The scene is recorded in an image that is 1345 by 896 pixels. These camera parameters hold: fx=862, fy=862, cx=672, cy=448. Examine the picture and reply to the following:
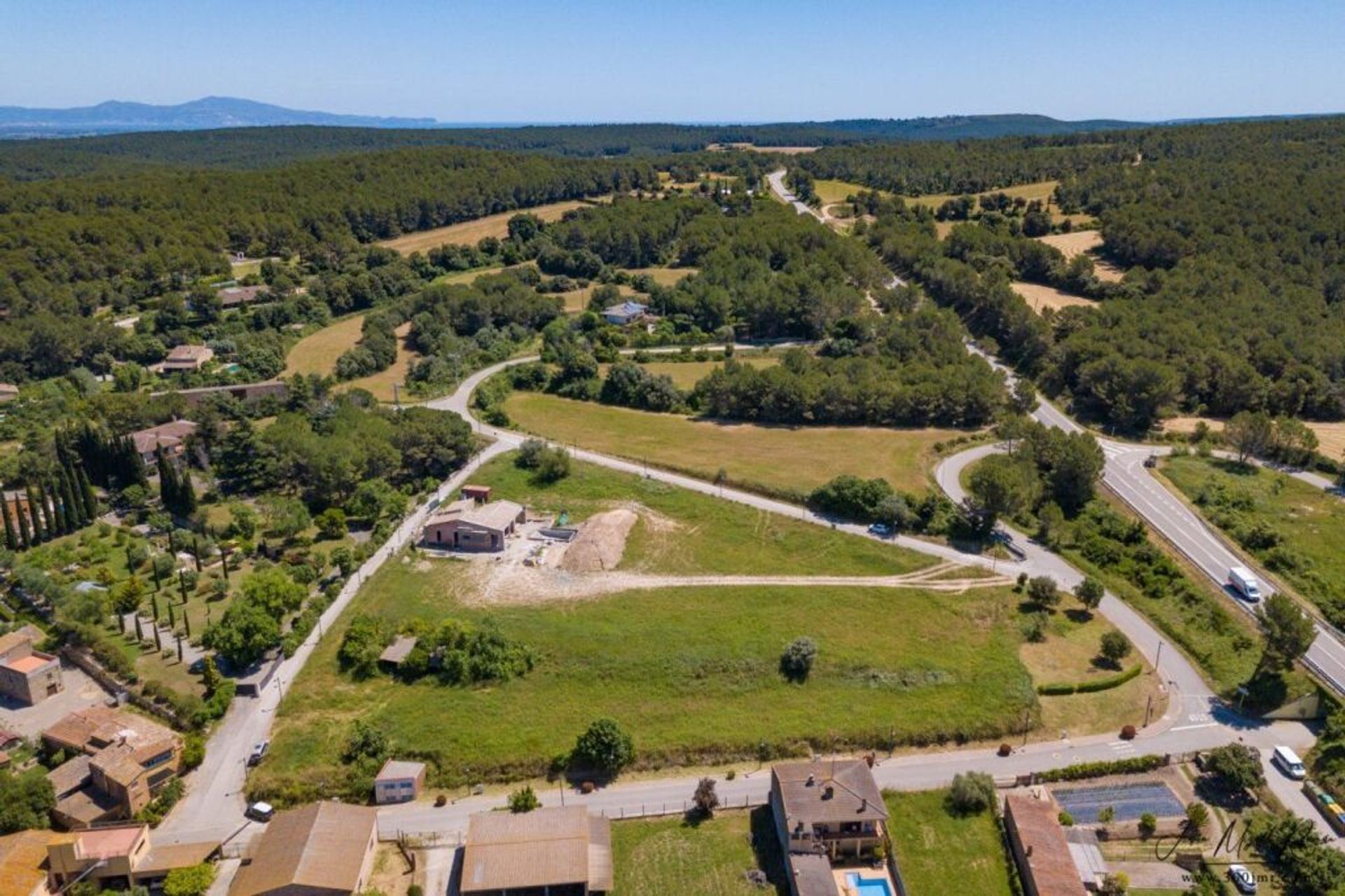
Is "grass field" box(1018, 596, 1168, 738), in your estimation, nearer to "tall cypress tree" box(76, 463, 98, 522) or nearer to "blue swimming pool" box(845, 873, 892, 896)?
"blue swimming pool" box(845, 873, 892, 896)

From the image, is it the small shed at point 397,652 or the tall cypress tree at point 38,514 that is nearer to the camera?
the small shed at point 397,652

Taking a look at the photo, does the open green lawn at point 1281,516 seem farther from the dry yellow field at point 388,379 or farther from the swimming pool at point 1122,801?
the dry yellow field at point 388,379

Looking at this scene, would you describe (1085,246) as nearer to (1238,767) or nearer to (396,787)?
(1238,767)

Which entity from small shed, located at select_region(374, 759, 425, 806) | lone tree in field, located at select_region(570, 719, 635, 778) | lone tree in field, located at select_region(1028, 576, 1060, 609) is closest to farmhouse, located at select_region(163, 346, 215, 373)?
small shed, located at select_region(374, 759, 425, 806)

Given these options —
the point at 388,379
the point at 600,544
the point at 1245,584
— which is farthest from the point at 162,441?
the point at 1245,584

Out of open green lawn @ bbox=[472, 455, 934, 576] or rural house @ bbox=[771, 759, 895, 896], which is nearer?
rural house @ bbox=[771, 759, 895, 896]

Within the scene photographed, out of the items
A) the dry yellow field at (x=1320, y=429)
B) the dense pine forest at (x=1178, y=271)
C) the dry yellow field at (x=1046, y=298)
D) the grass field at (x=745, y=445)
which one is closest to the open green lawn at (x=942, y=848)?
the grass field at (x=745, y=445)

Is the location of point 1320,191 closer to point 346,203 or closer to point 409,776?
point 409,776
